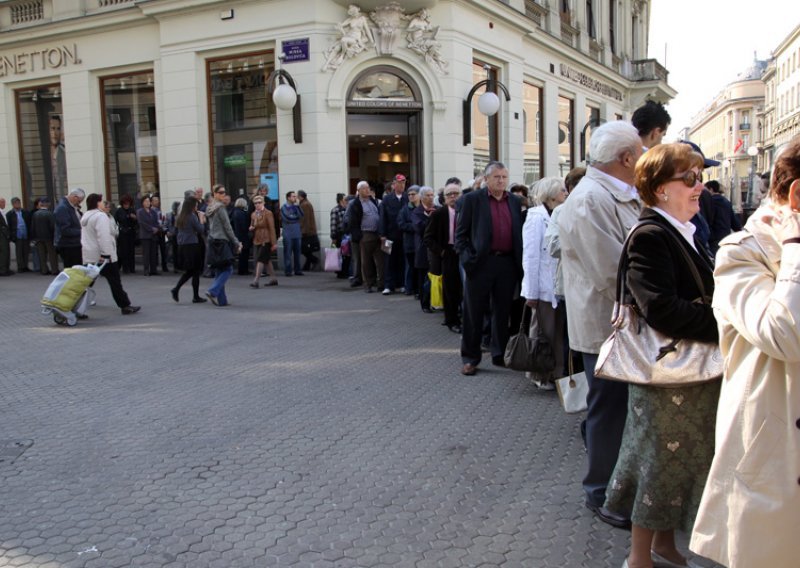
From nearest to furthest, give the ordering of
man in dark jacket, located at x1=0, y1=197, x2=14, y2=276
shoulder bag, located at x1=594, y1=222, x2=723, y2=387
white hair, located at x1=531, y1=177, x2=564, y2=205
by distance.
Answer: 1. shoulder bag, located at x1=594, y1=222, x2=723, y2=387
2. white hair, located at x1=531, y1=177, x2=564, y2=205
3. man in dark jacket, located at x1=0, y1=197, x2=14, y2=276

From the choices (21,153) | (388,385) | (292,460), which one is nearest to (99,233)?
(388,385)

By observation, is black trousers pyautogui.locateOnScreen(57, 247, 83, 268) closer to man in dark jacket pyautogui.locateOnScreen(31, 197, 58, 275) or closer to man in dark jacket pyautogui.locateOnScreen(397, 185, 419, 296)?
man in dark jacket pyautogui.locateOnScreen(31, 197, 58, 275)

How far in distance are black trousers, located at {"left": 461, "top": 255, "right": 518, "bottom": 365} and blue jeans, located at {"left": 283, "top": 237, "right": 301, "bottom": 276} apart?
8518mm

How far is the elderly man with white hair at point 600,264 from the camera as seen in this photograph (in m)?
3.48

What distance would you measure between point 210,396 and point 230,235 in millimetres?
5559

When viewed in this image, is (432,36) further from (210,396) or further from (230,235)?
(210,396)

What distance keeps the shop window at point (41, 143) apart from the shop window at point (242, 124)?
513 cm

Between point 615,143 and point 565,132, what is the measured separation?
2012 centimetres

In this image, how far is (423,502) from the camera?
3.88 m

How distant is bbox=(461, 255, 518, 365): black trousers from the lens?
21.5 ft

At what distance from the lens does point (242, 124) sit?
1681 cm

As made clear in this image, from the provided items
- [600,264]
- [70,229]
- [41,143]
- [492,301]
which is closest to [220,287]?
[70,229]

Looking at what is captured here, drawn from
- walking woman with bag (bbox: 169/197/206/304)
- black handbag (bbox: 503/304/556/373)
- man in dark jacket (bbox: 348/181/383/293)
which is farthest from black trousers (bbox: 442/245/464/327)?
walking woman with bag (bbox: 169/197/206/304)

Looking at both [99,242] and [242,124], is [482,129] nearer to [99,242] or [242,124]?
[242,124]
